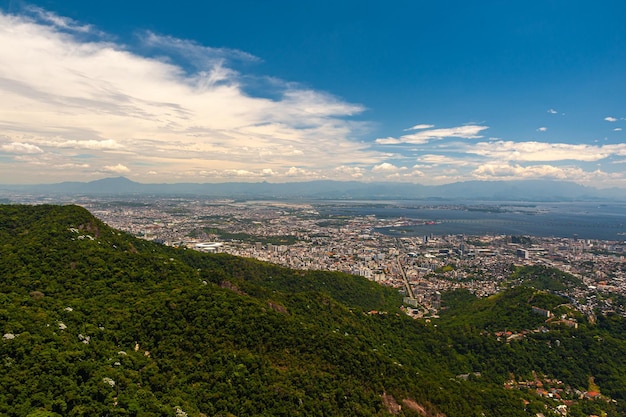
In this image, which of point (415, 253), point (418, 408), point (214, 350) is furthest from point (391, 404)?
point (415, 253)

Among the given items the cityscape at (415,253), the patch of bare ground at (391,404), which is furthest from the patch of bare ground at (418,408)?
the cityscape at (415,253)

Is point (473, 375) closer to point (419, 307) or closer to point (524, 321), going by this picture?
point (524, 321)

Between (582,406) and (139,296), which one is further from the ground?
(139,296)

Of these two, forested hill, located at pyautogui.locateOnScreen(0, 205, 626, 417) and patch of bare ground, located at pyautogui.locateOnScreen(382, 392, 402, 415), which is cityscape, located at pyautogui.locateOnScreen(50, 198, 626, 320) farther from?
patch of bare ground, located at pyautogui.locateOnScreen(382, 392, 402, 415)

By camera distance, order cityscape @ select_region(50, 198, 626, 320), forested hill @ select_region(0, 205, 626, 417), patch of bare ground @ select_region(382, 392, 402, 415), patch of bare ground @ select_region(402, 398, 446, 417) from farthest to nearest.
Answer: cityscape @ select_region(50, 198, 626, 320)
patch of bare ground @ select_region(402, 398, 446, 417)
patch of bare ground @ select_region(382, 392, 402, 415)
forested hill @ select_region(0, 205, 626, 417)

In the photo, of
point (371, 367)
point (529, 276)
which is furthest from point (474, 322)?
point (529, 276)

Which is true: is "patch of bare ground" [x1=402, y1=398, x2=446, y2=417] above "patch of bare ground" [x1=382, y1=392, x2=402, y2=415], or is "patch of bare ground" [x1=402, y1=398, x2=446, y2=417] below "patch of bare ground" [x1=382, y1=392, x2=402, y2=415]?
below

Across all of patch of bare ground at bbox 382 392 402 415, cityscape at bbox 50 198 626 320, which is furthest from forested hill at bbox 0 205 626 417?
cityscape at bbox 50 198 626 320

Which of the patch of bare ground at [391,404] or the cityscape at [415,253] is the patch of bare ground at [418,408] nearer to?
the patch of bare ground at [391,404]
